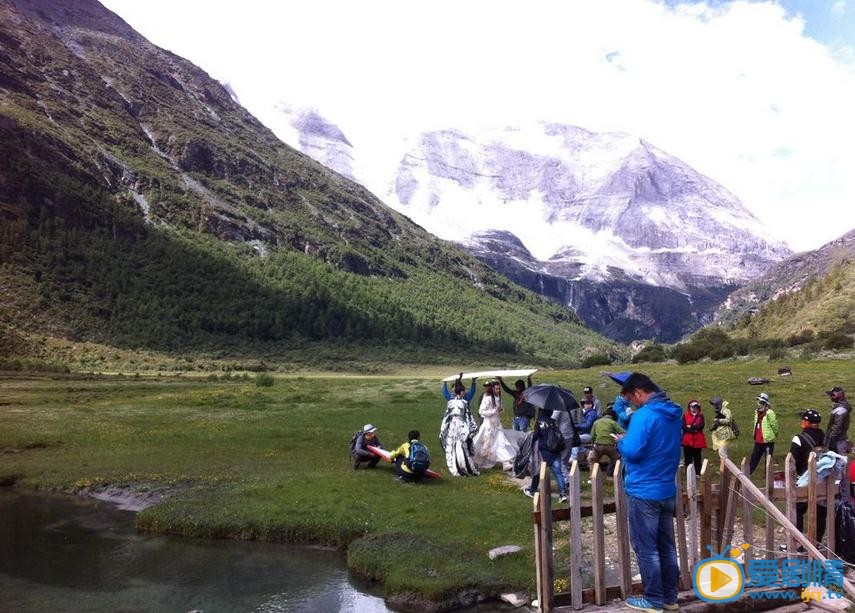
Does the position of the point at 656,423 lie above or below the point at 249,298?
below

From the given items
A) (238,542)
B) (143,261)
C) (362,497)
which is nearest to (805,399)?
(362,497)

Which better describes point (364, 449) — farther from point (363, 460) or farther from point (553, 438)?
point (553, 438)

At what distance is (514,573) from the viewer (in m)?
15.3

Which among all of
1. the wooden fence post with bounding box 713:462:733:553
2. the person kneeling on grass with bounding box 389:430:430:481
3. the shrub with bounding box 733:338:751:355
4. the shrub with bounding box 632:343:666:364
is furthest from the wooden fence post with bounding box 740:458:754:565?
the shrub with bounding box 632:343:666:364

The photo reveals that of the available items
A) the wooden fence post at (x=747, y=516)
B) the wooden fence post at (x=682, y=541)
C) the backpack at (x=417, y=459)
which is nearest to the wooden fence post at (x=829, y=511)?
the wooden fence post at (x=747, y=516)

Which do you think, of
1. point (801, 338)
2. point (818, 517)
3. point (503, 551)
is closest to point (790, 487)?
point (818, 517)

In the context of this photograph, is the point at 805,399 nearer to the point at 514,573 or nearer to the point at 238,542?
the point at 514,573

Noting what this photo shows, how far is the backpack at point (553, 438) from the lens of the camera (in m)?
19.1

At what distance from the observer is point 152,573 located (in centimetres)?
1716

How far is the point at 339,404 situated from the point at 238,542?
33.8 meters

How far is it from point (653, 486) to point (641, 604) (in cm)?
193

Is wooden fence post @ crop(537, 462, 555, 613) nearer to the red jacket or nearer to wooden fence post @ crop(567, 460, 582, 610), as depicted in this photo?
wooden fence post @ crop(567, 460, 582, 610)

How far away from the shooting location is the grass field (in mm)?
17219
